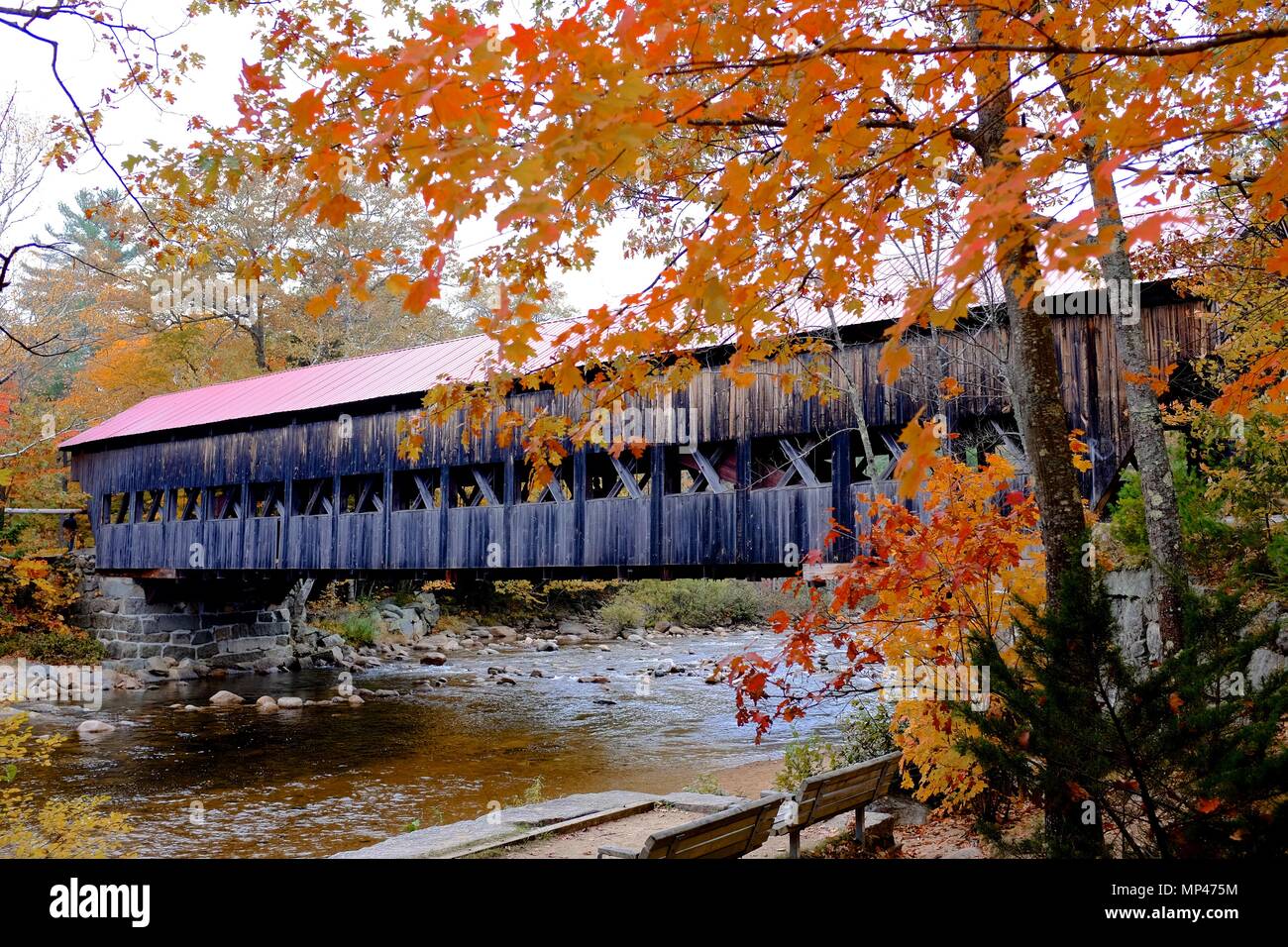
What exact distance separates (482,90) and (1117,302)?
412cm

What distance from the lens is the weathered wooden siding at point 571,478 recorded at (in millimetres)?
8773

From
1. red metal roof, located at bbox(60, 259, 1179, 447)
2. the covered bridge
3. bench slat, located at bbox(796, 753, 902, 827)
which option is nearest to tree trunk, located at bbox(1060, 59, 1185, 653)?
the covered bridge

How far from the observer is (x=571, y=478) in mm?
13172

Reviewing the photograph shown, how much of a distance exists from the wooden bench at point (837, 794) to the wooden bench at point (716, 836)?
0.17 m

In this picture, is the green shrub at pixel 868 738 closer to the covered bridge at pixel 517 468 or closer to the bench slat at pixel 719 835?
the bench slat at pixel 719 835

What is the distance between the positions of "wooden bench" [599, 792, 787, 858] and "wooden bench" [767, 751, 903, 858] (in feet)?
0.55

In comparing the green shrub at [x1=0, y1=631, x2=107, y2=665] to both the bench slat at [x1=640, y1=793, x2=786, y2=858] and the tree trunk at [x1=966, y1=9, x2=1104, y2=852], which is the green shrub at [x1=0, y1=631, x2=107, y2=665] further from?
the tree trunk at [x1=966, y1=9, x2=1104, y2=852]

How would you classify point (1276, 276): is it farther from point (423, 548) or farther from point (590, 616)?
point (590, 616)

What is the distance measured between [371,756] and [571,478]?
4394mm

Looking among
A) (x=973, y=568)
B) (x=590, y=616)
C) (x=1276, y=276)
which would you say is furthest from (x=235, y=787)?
(x=590, y=616)

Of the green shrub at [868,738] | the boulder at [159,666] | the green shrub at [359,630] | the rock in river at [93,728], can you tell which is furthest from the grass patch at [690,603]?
the green shrub at [868,738]

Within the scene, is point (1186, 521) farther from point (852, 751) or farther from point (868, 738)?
point (852, 751)

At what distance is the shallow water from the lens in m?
8.21

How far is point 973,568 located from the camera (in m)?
4.87
